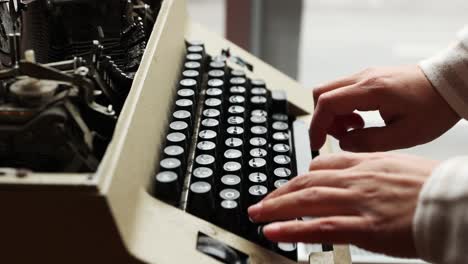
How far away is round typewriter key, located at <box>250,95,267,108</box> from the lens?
127 centimetres

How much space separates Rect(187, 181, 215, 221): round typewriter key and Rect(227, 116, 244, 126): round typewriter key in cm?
27

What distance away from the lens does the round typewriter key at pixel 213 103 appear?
117 cm

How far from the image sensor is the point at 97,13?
1189 millimetres

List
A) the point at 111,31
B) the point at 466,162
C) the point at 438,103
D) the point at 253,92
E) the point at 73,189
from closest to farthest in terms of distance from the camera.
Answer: the point at 73,189, the point at 466,162, the point at 438,103, the point at 111,31, the point at 253,92

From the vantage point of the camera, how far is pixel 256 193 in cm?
96

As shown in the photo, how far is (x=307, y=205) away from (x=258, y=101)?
0.48 metres

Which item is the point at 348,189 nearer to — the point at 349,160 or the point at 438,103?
the point at 349,160

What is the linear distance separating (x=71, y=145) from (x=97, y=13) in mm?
482

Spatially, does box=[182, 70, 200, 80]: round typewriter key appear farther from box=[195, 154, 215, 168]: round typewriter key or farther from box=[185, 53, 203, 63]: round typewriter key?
box=[195, 154, 215, 168]: round typewriter key

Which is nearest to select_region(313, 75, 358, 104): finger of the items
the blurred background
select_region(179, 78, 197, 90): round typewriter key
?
select_region(179, 78, 197, 90): round typewriter key

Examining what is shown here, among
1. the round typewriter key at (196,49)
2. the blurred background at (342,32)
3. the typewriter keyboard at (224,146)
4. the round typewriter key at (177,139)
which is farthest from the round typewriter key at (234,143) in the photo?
the blurred background at (342,32)

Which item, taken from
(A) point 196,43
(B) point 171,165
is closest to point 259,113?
(A) point 196,43

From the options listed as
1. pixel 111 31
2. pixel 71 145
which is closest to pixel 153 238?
pixel 71 145

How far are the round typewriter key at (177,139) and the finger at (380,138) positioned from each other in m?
0.33
